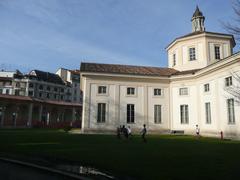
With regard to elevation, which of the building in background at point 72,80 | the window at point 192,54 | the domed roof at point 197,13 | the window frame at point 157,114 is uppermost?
the domed roof at point 197,13

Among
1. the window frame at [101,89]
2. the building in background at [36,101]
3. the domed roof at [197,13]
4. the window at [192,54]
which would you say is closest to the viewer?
the window frame at [101,89]

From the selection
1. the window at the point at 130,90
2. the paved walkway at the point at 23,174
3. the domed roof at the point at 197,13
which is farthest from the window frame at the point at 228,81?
the paved walkway at the point at 23,174

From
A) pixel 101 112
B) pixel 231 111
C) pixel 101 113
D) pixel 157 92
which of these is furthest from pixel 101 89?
pixel 231 111

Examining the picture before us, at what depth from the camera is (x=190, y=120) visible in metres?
34.2

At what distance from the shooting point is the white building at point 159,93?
3396 centimetres

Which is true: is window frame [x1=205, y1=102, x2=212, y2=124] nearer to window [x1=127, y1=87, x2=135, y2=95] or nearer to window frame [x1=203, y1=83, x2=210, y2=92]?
window frame [x1=203, y1=83, x2=210, y2=92]

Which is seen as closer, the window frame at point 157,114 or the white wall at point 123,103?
the white wall at point 123,103

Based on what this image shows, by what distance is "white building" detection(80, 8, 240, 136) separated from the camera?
33956 mm

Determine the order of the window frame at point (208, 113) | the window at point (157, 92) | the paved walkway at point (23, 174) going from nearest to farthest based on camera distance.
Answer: the paved walkway at point (23, 174) < the window frame at point (208, 113) < the window at point (157, 92)

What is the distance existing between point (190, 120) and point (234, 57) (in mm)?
11279

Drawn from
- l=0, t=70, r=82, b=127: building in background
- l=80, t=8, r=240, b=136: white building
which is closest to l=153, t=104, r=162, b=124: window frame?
l=80, t=8, r=240, b=136: white building

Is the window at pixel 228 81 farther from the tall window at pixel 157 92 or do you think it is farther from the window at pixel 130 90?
the window at pixel 130 90

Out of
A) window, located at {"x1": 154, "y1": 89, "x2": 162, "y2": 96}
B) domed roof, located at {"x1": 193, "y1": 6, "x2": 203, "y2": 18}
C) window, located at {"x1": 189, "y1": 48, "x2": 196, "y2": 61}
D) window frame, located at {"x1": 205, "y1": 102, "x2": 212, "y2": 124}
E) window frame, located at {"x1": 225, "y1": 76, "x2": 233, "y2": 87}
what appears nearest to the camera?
window frame, located at {"x1": 225, "y1": 76, "x2": 233, "y2": 87}

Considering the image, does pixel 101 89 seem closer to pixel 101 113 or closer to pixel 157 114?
pixel 101 113
